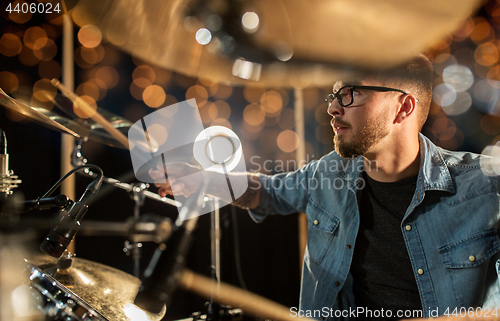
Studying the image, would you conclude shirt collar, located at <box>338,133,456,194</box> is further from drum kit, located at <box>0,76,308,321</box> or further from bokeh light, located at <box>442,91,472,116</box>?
drum kit, located at <box>0,76,308,321</box>

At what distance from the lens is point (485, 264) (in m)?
0.98

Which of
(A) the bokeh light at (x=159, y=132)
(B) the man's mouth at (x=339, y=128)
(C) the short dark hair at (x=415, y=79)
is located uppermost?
(C) the short dark hair at (x=415, y=79)

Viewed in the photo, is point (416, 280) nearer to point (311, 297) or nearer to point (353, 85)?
point (311, 297)

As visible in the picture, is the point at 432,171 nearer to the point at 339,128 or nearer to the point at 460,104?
the point at 339,128

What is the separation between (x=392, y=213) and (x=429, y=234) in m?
0.13

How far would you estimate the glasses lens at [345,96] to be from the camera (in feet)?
3.82

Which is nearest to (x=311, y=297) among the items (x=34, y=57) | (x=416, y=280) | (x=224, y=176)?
(x=416, y=280)

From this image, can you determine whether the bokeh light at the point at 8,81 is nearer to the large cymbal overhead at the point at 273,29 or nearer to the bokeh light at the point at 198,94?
the large cymbal overhead at the point at 273,29

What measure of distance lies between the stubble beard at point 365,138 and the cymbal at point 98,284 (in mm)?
835

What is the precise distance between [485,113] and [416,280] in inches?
34.4

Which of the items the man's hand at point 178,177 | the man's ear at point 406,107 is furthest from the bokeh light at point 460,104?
the man's hand at point 178,177

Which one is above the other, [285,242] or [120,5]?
[120,5]

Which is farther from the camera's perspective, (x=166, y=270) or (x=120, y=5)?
(x=120, y=5)

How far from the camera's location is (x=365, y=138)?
1.15 m
